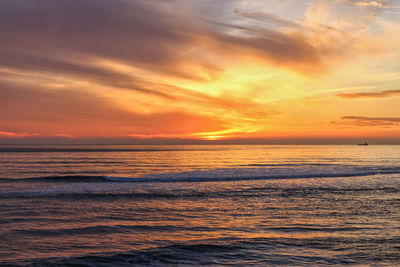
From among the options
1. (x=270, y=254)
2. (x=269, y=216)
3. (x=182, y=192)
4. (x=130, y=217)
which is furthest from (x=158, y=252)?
(x=182, y=192)

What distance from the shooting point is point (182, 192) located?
25578mm

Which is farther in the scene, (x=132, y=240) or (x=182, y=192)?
(x=182, y=192)

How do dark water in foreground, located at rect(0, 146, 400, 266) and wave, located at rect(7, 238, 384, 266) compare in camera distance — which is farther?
dark water in foreground, located at rect(0, 146, 400, 266)

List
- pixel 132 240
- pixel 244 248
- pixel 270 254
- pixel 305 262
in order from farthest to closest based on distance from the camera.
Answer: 1. pixel 132 240
2. pixel 244 248
3. pixel 270 254
4. pixel 305 262

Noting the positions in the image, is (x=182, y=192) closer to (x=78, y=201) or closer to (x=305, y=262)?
(x=78, y=201)

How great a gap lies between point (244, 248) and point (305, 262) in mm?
2343

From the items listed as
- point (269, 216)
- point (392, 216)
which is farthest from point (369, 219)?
point (269, 216)

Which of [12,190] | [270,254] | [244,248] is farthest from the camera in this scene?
[12,190]

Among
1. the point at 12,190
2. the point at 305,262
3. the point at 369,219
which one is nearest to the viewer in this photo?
the point at 305,262

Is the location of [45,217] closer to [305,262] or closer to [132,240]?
[132,240]

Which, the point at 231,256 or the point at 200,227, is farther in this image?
the point at 200,227

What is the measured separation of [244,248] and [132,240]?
4.64 metres

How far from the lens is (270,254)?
10.7 metres

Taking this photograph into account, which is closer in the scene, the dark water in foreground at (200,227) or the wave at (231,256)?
the wave at (231,256)
